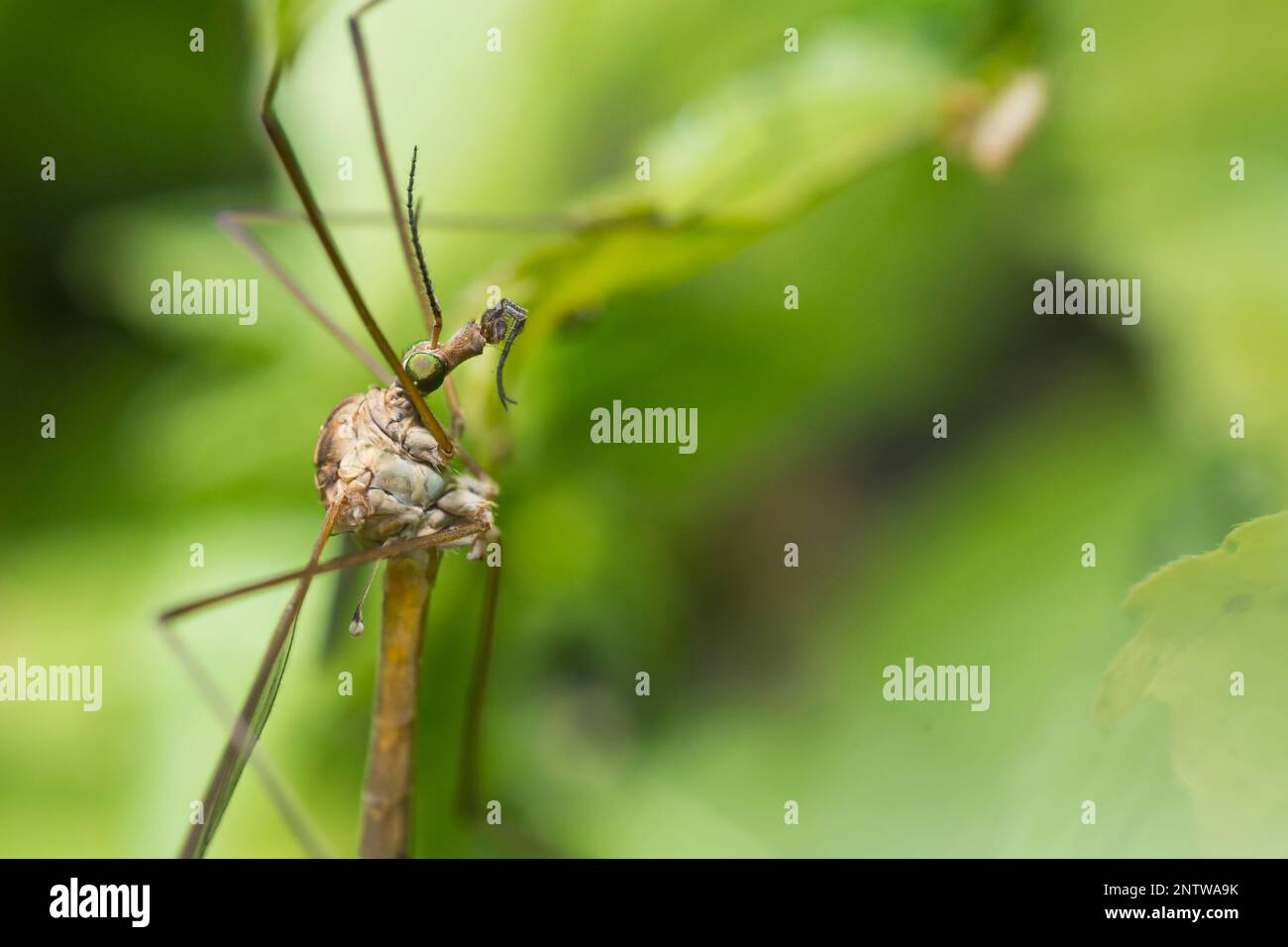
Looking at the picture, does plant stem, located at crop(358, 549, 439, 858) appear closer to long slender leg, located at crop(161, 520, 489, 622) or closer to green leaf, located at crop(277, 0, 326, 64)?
long slender leg, located at crop(161, 520, 489, 622)

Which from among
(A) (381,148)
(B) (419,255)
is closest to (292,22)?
(A) (381,148)

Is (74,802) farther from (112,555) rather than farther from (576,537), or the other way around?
(576,537)

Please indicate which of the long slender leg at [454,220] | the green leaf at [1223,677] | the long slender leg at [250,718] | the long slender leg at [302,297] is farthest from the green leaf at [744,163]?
the green leaf at [1223,677]

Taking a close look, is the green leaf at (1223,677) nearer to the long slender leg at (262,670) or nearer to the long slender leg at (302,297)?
the long slender leg at (262,670)

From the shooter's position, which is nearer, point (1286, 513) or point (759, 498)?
point (1286, 513)
